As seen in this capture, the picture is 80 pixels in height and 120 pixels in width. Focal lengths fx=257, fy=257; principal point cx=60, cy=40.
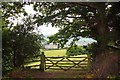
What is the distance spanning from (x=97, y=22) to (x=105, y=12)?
35.7 inches

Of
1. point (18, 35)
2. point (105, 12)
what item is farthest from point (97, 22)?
point (18, 35)

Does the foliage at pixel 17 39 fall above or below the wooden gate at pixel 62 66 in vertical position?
above

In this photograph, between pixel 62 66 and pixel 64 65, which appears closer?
pixel 62 66

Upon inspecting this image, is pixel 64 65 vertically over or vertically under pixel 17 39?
under

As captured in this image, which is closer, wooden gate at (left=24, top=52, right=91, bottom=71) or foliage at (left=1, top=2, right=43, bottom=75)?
foliage at (left=1, top=2, right=43, bottom=75)

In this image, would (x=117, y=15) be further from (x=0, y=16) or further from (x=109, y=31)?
(x=0, y=16)

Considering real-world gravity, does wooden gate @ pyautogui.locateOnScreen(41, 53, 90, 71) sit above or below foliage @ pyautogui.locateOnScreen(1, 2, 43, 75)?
below

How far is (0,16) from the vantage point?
15734 mm

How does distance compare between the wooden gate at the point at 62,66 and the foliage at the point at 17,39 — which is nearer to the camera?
the foliage at the point at 17,39

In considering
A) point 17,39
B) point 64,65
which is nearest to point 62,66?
point 64,65

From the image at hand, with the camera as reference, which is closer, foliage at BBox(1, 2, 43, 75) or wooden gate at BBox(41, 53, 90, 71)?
foliage at BBox(1, 2, 43, 75)

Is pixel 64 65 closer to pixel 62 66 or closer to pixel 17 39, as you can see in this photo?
pixel 62 66

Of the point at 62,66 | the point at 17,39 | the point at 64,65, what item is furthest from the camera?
the point at 64,65

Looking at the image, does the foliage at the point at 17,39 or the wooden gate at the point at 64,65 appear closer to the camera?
the foliage at the point at 17,39
